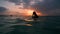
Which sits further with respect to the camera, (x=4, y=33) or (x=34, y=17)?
(x=34, y=17)

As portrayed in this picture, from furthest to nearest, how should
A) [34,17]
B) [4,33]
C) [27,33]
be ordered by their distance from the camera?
[34,17]
[27,33]
[4,33]

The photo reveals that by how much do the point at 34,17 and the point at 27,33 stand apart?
5369 cm

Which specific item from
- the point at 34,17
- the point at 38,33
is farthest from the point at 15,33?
the point at 34,17

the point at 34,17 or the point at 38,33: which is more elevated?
the point at 34,17

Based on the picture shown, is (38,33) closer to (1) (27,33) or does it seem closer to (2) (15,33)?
(1) (27,33)

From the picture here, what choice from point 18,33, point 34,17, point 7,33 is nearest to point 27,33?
point 18,33

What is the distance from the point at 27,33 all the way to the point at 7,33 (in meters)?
8.25

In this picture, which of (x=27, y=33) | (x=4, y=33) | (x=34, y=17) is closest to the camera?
(x=4, y=33)

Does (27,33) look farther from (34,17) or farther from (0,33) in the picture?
(34,17)

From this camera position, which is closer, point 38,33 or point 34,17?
point 38,33

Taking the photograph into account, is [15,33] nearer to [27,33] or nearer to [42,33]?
[27,33]

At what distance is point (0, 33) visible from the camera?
44031 mm

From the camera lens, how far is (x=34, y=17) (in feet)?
330

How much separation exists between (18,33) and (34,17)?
182ft
